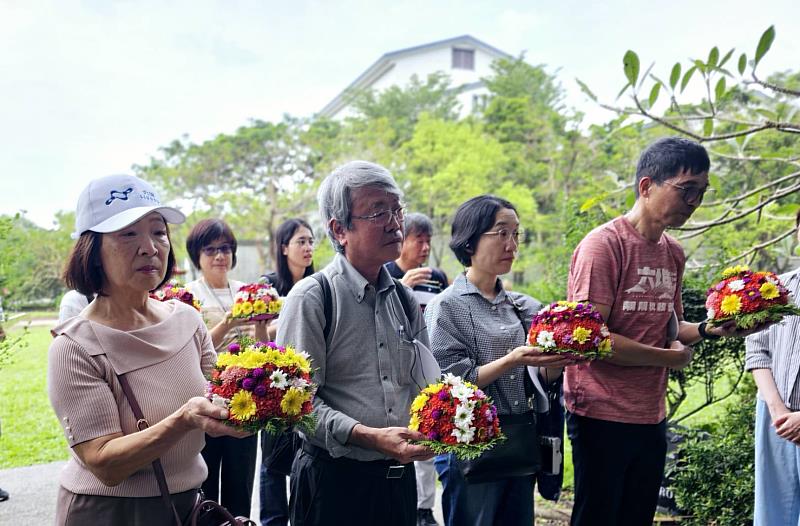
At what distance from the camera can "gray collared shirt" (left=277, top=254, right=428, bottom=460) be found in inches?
87.8

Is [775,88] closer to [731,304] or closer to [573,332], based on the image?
[731,304]

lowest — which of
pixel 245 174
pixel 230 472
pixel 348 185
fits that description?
pixel 230 472

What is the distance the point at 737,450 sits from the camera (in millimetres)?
4352

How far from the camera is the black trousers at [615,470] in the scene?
308 centimetres

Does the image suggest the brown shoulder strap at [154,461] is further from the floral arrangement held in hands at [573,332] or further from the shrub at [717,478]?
the shrub at [717,478]

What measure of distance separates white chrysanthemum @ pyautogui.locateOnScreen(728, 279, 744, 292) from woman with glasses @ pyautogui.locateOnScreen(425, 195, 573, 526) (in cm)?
94

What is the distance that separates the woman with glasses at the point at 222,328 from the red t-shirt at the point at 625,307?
194cm

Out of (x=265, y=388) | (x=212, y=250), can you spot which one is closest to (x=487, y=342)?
(x=265, y=388)

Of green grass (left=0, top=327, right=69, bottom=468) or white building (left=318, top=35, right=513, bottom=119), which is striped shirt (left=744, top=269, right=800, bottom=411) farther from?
white building (left=318, top=35, right=513, bottom=119)

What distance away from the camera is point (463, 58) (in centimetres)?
4066

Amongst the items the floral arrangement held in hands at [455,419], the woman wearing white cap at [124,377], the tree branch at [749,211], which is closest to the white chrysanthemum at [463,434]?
the floral arrangement held in hands at [455,419]

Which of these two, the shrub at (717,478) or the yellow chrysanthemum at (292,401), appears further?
the shrub at (717,478)

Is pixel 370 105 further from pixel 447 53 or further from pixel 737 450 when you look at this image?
pixel 737 450

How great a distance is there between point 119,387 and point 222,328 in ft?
6.56
